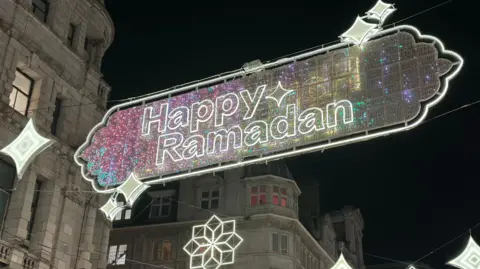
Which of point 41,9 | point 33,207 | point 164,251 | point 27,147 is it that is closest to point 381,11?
point 27,147

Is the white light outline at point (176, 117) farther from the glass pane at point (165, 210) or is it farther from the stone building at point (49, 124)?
the glass pane at point (165, 210)

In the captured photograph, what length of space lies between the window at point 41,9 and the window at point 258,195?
23.0 meters

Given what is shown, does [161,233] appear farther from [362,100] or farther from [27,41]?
[362,100]

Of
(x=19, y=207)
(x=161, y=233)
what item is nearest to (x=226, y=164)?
(x=19, y=207)

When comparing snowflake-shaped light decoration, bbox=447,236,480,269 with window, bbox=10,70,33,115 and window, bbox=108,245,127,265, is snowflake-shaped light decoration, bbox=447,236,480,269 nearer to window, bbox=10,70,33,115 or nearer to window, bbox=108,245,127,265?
window, bbox=10,70,33,115

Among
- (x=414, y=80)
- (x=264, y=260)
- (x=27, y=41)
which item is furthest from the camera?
(x=264, y=260)

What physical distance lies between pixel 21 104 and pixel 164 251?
79.4 feet

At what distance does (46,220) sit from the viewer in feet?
68.7

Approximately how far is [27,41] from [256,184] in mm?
24295

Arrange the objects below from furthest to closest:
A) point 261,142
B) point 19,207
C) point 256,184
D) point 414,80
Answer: point 256,184
point 19,207
point 261,142
point 414,80

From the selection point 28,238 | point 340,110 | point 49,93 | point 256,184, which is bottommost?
point 28,238

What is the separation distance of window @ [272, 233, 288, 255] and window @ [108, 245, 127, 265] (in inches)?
426

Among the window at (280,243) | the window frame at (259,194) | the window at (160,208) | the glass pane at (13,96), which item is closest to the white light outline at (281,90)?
the glass pane at (13,96)

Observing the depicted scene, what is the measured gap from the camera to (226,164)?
602 inches
